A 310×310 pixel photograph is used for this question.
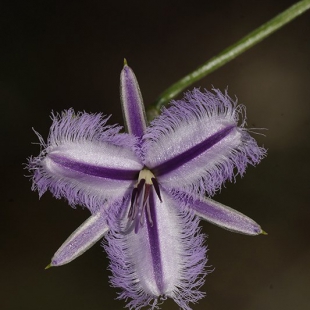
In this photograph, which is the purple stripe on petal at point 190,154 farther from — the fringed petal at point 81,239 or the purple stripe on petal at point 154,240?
the fringed petal at point 81,239

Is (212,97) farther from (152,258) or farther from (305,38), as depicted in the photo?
(305,38)

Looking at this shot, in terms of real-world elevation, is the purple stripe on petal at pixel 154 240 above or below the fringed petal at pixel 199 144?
below

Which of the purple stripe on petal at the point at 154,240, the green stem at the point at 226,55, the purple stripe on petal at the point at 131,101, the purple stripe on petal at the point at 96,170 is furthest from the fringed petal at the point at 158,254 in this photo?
the green stem at the point at 226,55

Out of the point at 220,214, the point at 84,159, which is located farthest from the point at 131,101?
the point at 220,214

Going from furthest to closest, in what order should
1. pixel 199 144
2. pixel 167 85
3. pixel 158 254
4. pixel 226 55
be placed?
pixel 167 85 < pixel 226 55 < pixel 158 254 < pixel 199 144

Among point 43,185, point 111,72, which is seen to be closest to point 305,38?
point 111,72

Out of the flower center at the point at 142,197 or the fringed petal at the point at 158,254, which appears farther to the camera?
the fringed petal at the point at 158,254

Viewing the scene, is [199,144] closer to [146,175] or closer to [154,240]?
[146,175]
